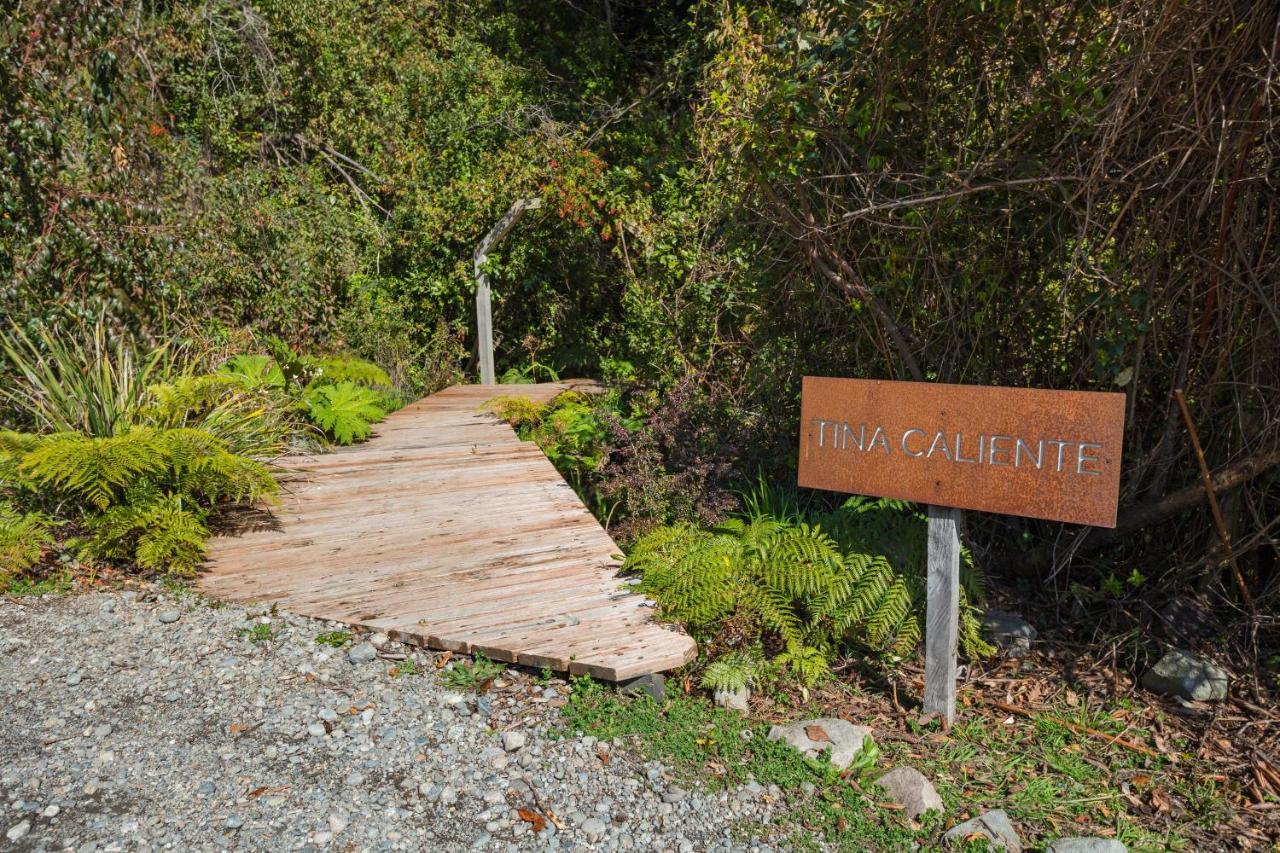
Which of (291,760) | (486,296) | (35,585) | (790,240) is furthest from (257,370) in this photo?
(291,760)

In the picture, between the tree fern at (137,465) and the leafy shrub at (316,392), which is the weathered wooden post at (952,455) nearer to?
the tree fern at (137,465)

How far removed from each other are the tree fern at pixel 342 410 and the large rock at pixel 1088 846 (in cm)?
560

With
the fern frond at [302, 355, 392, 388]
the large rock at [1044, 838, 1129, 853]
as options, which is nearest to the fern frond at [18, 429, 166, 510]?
the fern frond at [302, 355, 392, 388]

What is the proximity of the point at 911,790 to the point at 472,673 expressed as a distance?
1.59 m

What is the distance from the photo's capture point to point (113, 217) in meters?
6.09

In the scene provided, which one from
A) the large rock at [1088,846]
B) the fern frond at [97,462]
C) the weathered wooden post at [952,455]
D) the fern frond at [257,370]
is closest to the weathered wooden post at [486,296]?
the fern frond at [257,370]

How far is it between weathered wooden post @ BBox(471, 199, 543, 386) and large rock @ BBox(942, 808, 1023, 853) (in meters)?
8.45

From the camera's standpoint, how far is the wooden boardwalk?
3549 mm

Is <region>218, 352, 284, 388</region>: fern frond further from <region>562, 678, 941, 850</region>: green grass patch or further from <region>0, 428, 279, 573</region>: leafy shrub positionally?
<region>562, 678, 941, 850</region>: green grass patch

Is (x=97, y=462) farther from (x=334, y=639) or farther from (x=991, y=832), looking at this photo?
(x=991, y=832)

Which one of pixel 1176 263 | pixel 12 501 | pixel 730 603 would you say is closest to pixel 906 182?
pixel 1176 263

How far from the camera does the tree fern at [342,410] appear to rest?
22.8ft

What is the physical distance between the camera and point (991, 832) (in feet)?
8.68

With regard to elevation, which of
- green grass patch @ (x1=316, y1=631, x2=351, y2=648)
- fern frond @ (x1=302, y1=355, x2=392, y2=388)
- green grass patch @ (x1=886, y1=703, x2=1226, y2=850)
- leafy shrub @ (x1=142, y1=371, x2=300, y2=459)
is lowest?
green grass patch @ (x1=886, y1=703, x2=1226, y2=850)
